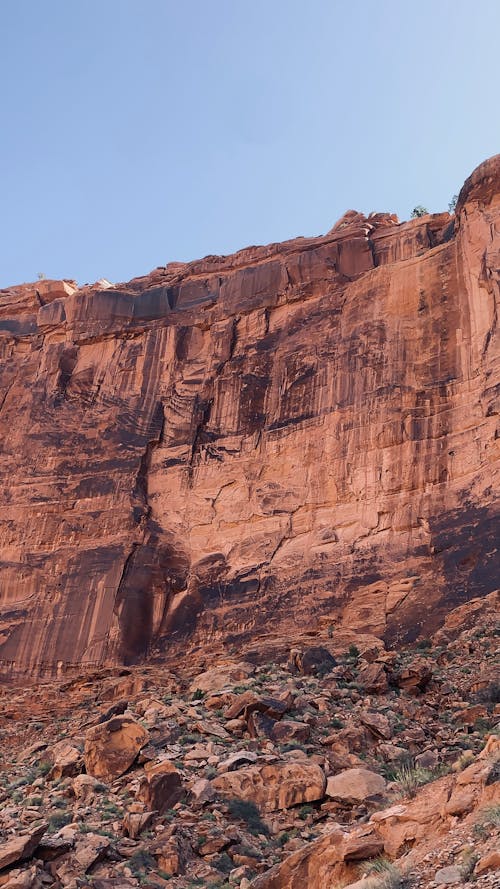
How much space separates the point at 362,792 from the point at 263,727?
3684mm

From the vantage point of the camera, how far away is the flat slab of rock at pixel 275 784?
1820 centimetres

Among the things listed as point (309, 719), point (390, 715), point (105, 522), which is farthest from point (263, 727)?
point (105, 522)

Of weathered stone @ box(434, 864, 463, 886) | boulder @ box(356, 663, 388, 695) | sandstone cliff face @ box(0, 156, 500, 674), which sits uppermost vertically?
sandstone cliff face @ box(0, 156, 500, 674)

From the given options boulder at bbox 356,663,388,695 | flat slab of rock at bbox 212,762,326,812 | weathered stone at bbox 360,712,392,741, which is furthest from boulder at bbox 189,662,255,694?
flat slab of rock at bbox 212,762,326,812

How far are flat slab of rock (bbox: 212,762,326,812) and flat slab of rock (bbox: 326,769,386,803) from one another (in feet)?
0.76

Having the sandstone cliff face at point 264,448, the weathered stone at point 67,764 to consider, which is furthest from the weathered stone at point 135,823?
the sandstone cliff face at point 264,448

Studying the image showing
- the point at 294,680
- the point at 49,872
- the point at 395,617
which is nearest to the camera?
the point at 49,872

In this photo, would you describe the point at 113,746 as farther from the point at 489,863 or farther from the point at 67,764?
the point at 489,863

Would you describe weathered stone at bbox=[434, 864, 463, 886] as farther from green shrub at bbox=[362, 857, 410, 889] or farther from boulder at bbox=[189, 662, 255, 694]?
boulder at bbox=[189, 662, 255, 694]

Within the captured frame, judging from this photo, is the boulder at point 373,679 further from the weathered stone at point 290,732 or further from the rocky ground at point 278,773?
the weathered stone at point 290,732

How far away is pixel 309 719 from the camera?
21203mm

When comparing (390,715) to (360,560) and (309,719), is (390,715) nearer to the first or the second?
(309,719)

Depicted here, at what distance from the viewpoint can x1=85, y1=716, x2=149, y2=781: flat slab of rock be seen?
20.1m

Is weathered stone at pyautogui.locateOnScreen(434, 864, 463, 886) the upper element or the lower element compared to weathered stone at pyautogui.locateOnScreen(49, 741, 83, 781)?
lower
